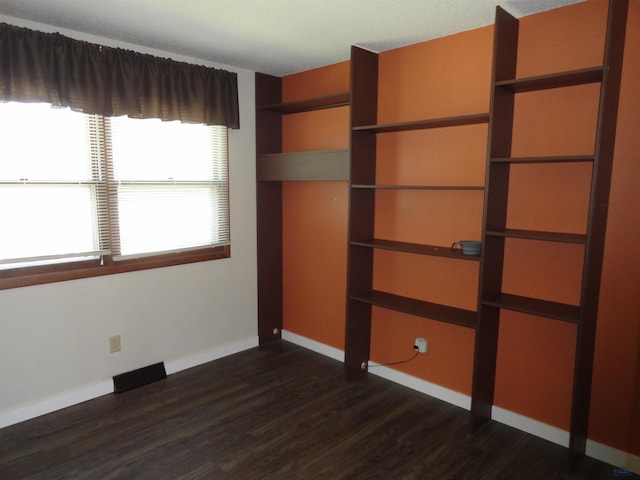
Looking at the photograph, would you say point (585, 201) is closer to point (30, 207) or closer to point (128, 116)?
point (128, 116)

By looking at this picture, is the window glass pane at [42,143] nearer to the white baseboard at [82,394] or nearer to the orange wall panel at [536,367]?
the white baseboard at [82,394]

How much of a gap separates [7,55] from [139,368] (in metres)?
2.20

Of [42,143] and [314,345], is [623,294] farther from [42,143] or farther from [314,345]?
[42,143]

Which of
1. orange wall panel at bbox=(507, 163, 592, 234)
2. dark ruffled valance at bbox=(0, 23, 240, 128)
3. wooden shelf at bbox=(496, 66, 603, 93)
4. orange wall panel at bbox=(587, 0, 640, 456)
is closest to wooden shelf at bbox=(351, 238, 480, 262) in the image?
orange wall panel at bbox=(507, 163, 592, 234)

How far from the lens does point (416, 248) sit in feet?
9.56

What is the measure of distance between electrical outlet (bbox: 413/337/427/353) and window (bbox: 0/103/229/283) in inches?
69.1

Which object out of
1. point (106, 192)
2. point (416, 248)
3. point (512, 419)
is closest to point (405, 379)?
point (512, 419)

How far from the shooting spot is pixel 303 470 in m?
2.33

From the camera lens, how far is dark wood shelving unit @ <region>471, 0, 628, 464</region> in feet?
6.80

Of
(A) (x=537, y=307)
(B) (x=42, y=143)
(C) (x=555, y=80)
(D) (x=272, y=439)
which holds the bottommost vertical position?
(D) (x=272, y=439)

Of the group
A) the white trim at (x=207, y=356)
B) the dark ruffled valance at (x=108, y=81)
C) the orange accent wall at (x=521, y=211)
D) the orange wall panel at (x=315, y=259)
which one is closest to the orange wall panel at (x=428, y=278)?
the orange accent wall at (x=521, y=211)

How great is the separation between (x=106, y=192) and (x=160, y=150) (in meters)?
0.51

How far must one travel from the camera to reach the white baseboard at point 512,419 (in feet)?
7.75

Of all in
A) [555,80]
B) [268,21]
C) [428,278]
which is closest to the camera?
[555,80]
